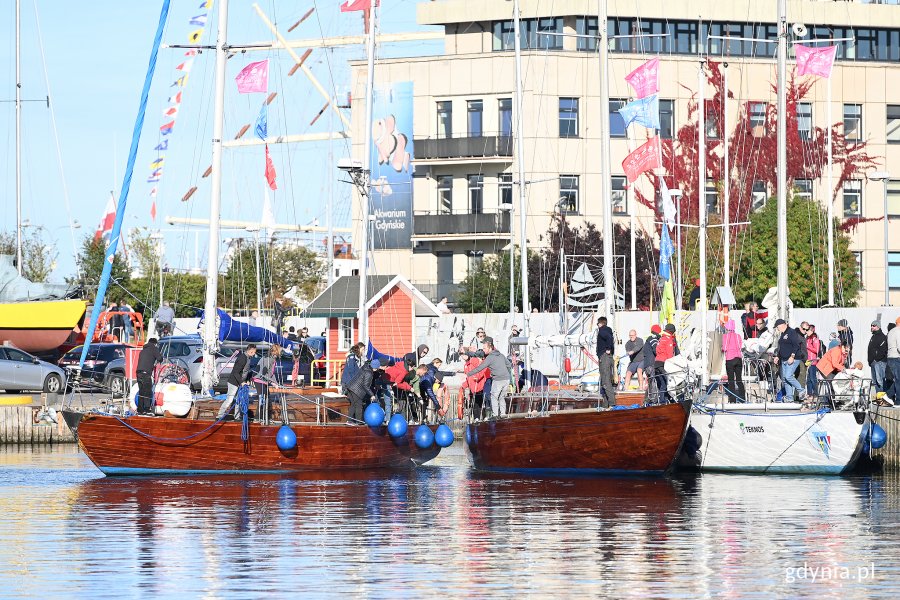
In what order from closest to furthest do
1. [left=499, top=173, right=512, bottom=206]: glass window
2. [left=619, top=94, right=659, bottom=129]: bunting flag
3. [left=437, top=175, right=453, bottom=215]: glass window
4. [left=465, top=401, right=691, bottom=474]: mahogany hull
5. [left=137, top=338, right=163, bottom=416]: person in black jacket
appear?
[left=465, top=401, right=691, bottom=474]: mahogany hull < [left=137, top=338, right=163, bottom=416]: person in black jacket < [left=619, top=94, right=659, bottom=129]: bunting flag < [left=499, top=173, right=512, bottom=206]: glass window < [left=437, top=175, right=453, bottom=215]: glass window

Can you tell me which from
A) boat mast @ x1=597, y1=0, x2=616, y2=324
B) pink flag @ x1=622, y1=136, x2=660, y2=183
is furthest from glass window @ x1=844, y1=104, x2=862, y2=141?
boat mast @ x1=597, y1=0, x2=616, y2=324

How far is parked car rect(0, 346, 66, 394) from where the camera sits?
42.3m

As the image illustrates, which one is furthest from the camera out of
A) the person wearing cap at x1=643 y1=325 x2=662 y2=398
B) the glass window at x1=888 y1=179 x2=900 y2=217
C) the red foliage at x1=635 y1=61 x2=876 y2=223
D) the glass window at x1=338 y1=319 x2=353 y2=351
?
the glass window at x1=888 y1=179 x2=900 y2=217

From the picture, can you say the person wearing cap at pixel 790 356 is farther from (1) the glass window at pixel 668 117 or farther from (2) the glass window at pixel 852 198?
(2) the glass window at pixel 852 198

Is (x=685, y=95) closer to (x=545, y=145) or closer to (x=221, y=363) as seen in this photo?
(x=545, y=145)

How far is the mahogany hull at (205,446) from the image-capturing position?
1115 inches

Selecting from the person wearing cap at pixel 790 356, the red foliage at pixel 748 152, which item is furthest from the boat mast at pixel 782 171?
the red foliage at pixel 748 152

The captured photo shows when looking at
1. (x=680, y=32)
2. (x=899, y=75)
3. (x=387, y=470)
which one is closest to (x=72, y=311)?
(x=387, y=470)

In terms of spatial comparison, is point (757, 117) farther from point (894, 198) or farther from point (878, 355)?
point (878, 355)

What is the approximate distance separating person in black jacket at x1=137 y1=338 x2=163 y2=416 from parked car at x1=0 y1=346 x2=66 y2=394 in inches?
537

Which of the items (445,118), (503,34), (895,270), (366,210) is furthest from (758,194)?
(366,210)

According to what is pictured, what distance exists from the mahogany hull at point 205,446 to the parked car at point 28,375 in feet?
46.3

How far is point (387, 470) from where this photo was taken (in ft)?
100

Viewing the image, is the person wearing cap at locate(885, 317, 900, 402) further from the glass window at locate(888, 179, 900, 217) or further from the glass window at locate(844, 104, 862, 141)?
the glass window at locate(888, 179, 900, 217)
